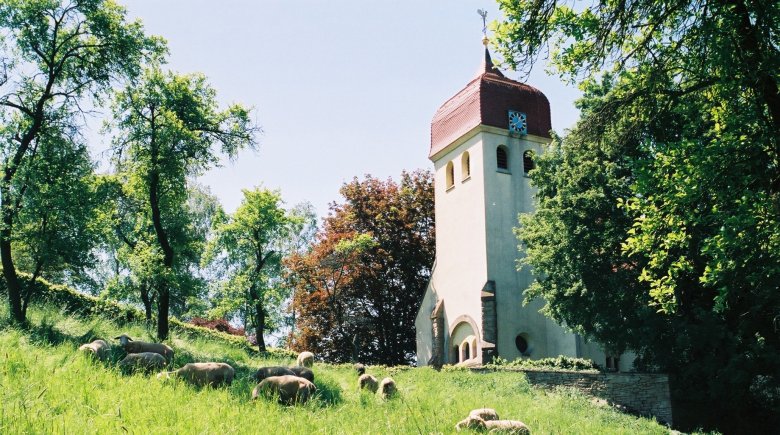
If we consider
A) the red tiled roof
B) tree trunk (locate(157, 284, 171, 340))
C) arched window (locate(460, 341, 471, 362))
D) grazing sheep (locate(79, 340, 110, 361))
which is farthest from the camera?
the red tiled roof

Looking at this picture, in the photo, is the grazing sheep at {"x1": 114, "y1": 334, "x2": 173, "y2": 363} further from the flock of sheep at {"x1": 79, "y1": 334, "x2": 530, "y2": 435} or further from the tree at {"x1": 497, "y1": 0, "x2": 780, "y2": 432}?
the tree at {"x1": 497, "y1": 0, "x2": 780, "y2": 432}

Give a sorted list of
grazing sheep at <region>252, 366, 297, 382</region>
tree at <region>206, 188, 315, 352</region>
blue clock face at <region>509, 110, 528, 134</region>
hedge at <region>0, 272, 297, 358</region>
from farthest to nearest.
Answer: blue clock face at <region>509, 110, 528, 134</region> → tree at <region>206, 188, 315, 352</region> → hedge at <region>0, 272, 297, 358</region> → grazing sheep at <region>252, 366, 297, 382</region>

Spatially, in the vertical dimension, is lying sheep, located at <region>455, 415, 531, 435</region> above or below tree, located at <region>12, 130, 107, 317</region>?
below

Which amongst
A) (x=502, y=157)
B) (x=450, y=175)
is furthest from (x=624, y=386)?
(x=450, y=175)

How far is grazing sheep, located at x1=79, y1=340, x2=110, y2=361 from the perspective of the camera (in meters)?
9.63

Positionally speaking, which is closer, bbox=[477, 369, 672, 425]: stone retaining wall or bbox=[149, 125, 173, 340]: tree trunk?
bbox=[477, 369, 672, 425]: stone retaining wall

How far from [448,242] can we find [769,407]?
49.8 ft

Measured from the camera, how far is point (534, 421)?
9.95m

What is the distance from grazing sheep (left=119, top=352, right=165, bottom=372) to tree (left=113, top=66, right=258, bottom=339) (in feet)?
27.6

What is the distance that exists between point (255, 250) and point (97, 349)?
54.4 ft

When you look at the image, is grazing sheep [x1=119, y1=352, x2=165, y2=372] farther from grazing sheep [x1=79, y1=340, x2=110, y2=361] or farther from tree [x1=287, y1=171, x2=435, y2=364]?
tree [x1=287, y1=171, x2=435, y2=364]

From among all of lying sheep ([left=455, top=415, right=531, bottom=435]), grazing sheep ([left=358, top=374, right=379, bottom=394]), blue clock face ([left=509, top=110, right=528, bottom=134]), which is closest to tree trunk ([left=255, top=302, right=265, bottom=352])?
blue clock face ([left=509, top=110, right=528, bottom=134])

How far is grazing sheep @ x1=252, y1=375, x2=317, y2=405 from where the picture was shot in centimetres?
820

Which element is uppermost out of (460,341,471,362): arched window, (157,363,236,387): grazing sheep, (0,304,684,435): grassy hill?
(460,341,471,362): arched window
